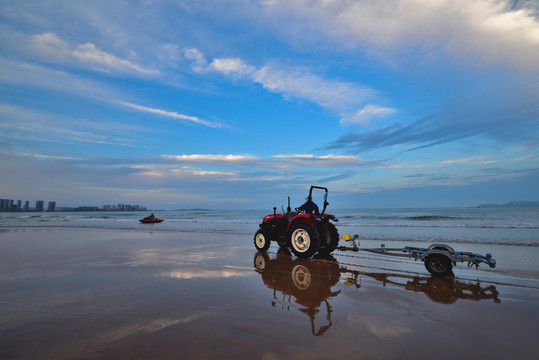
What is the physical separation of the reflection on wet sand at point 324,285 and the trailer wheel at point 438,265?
162mm

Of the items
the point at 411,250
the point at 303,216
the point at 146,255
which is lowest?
the point at 146,255

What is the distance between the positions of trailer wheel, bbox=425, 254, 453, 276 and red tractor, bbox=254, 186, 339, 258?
2.72 metres

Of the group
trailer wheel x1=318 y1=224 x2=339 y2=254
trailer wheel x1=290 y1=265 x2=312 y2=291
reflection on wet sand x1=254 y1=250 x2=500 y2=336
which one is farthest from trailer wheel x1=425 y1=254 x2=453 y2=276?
trailer wheel x1=318 y1=224 x2=339 y2=254

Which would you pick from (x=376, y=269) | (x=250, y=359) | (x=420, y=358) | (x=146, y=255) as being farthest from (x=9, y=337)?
(x=376, y=269)

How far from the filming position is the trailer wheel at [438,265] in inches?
225

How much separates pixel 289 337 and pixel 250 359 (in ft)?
1.92

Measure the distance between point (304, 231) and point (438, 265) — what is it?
11.2 ft

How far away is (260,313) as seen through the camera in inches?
138

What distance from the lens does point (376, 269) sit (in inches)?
253

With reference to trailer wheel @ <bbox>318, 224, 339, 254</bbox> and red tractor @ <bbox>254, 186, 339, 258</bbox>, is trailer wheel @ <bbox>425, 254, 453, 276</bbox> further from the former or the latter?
trailer wheel @ <bbox>318, 224, 339, 254</bbox>

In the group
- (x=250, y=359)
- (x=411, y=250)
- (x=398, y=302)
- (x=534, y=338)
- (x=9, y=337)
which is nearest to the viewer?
(x=250, y=359)

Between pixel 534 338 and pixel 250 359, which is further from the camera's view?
pixel 534 338

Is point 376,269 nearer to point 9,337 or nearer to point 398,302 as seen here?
point 398,302

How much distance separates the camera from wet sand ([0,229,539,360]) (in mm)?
2605
